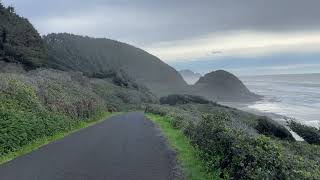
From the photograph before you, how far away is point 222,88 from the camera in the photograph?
17488 cm

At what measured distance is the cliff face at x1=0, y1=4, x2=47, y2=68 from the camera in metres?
59.0

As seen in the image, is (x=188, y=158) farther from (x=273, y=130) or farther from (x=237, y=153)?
(x=273, y=130)

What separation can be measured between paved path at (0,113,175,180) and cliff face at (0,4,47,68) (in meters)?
33.5

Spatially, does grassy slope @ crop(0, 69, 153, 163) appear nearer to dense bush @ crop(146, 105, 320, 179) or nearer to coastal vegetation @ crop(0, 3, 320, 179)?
coastal vegetation @ crop(0, 3, 320, 179)

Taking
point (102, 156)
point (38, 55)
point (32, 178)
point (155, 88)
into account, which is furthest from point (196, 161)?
point (155, 88)

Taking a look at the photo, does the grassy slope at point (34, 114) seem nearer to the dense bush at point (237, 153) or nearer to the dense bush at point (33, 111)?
the dense bush at point (33, 111)

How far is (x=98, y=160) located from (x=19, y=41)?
159 feet

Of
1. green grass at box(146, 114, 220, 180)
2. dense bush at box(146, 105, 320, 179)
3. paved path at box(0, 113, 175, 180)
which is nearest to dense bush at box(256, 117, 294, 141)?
green grass at box(146, 114, 220, 180)

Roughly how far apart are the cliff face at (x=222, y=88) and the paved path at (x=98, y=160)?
123294 millimetres

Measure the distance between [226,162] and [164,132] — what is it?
14.8m

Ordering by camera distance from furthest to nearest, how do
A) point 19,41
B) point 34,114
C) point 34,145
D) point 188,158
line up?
point 19,41 < point 34,114 < point 34,145 < point 188,158

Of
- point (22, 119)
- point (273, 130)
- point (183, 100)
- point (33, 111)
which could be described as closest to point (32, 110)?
point (33, 111)

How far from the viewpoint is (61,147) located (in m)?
22.5

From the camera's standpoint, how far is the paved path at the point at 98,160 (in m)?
15.7
